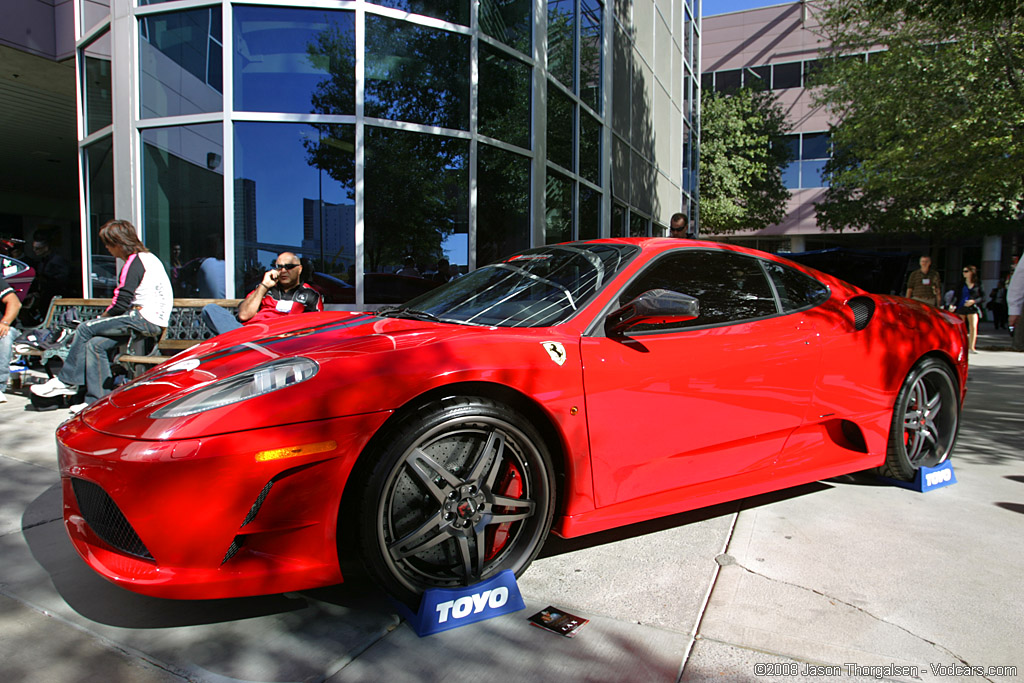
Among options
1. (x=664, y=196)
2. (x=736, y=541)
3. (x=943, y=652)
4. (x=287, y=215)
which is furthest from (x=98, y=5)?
Result: (x=664, y=196)

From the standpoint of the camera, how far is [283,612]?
7.32ft

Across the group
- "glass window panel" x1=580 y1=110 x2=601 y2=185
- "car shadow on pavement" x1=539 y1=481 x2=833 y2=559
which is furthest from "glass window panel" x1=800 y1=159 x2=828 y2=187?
"car shadow on pavement" x1=539 y1=481 x2=833 y2=559

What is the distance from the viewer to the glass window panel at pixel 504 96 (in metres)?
8.65

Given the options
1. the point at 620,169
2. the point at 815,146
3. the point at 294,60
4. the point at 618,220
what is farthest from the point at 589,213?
the point at 815,146

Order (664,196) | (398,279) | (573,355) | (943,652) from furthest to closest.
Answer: (664,196) → (398,279) → (573,355) → (943,652)

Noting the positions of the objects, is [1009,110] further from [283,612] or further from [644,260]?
[283,612]

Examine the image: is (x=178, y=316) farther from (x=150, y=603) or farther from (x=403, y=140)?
(x=150, y=603)

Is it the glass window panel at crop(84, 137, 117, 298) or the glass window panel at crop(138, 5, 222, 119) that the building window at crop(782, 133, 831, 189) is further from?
the glass window panel at crop(84, 137, 117, 298)

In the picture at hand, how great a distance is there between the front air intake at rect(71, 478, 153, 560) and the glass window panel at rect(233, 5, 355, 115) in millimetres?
6360

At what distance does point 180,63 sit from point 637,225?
10.3 metres

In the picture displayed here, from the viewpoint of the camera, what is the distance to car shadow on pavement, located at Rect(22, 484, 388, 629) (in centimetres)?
217

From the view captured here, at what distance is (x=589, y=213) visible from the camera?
11.8m

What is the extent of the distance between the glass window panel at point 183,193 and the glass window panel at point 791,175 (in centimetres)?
3125

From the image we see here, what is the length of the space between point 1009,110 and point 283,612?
15.9 m
